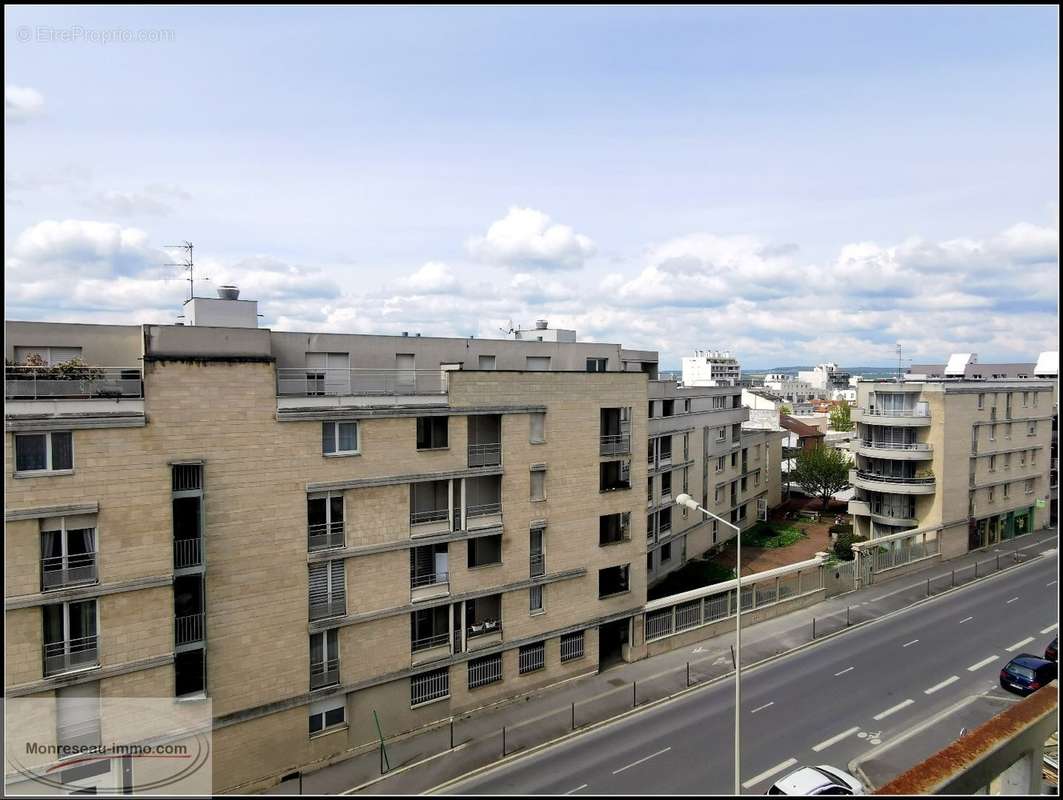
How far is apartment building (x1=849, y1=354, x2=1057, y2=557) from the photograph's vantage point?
53.5m

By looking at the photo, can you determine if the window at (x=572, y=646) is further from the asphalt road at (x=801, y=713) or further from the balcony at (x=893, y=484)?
the balcony at (x=893, y=484)

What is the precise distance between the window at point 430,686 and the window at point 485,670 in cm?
128

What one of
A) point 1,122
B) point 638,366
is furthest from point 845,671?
point 1,122

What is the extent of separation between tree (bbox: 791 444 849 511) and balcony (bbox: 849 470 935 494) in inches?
495

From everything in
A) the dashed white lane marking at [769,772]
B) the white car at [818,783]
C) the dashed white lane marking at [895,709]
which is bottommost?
the dashed white lane marking at [769,772]

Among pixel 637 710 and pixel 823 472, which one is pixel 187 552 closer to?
pixel 637 710

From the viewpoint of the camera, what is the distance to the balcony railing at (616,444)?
35656mm

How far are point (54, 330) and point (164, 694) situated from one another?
14.6 meters

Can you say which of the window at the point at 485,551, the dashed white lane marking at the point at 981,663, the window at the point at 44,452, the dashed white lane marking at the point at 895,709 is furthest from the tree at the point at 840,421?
the window at the point at 44,452

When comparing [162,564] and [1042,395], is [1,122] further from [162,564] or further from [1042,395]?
[1042,395]

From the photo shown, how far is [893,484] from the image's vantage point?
54.1 metres

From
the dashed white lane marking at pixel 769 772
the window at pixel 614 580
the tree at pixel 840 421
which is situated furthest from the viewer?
the tree at pixel 840 421

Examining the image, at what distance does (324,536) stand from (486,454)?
7979 millimetres

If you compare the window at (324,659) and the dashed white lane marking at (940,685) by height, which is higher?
the window at (324,659)
